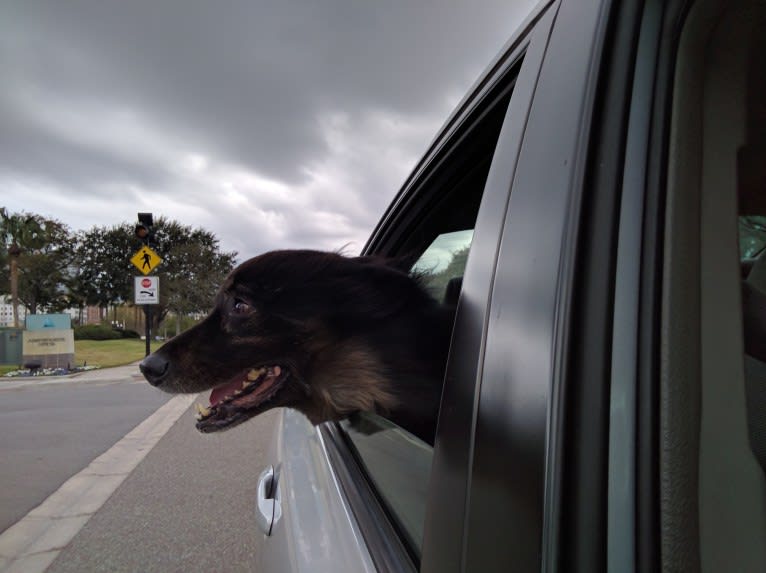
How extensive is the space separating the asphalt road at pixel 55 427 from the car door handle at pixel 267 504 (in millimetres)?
3438

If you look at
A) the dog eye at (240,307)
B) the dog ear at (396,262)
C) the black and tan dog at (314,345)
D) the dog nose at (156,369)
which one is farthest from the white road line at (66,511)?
the dog ear at (396,262)

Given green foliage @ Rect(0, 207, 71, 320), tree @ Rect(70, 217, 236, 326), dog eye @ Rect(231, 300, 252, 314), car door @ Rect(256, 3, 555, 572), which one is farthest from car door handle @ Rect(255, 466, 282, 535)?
green foliage @ Rect(0, 207, 71, 320)

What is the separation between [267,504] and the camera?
1990 mm

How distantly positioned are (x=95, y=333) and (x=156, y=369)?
157 feet

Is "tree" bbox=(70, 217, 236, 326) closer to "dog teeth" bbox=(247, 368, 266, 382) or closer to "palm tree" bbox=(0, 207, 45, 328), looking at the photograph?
"palm tree" bbox=(0, 207, 45, 328)

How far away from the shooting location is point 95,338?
43.6m

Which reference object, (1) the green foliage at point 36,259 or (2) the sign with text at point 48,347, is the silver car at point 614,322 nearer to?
(2) the sign with text at point 48,347

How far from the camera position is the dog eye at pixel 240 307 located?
2.09 m

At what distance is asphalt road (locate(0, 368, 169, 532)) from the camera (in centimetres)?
528

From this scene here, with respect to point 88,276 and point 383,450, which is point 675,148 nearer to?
point 383,450

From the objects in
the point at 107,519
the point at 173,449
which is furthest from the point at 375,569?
the point at 173,449

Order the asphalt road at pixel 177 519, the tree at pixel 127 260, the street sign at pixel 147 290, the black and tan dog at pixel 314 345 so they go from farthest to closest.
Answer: the tree at pixel 127 260, the street sign at pixel 147 290, the asphalt road at pixel 177 519, the black and tan dog at pixel 314 345

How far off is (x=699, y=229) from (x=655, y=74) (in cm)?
23

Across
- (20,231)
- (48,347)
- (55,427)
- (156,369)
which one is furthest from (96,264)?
(156,369)
